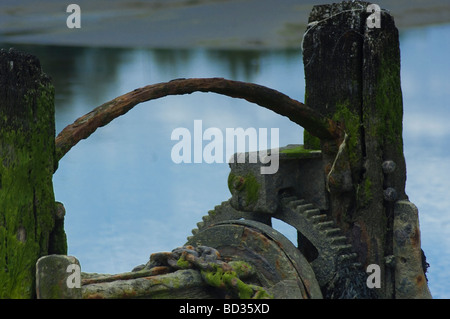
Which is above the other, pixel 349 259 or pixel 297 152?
pixel 297 152

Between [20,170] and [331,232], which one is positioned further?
[331,232]

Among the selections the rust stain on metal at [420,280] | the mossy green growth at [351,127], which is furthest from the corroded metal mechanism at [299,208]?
the rust stain on metal at [420,280]

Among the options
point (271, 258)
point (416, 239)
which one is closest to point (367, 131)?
point (416, 239)

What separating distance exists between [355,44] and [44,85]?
2.36 metres

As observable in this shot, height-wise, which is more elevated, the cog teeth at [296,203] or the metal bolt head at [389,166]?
the metal bolt head at [389,166]

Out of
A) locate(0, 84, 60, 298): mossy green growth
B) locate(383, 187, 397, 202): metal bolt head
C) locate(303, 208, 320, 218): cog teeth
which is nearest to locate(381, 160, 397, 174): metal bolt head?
locate(383, 187, 397, 202): metal bolt head

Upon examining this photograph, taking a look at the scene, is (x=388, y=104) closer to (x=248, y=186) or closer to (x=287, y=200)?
(x=287, y=200)

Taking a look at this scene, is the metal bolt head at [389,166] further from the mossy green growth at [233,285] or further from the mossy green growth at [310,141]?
the mossy green growth at [233,285]

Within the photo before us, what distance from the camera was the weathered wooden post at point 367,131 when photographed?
680 centimetres

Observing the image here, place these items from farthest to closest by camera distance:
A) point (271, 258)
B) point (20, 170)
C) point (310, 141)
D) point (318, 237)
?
point (310, 141) → point (318, 237) → point (271, 258) → point (20, 170)

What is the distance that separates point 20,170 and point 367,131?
2.56 m

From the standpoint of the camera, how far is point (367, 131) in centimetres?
682

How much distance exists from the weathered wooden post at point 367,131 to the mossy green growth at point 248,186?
0.51 m
